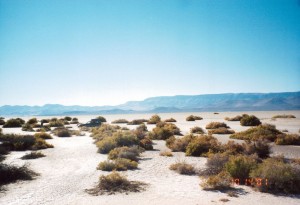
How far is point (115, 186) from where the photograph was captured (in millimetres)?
9609

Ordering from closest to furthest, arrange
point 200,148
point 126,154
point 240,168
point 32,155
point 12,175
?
point 240,168 → point 12,175 → point 126,154 → point 200,148 → point 32,155

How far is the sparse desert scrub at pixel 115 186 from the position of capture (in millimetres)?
9266

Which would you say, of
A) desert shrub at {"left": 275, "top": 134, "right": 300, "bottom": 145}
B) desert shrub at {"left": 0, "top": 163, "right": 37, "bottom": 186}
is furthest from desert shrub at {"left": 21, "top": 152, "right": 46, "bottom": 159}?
desert shrub at {"left": 275, "top": 134, "right": 300, "bottom": 145}

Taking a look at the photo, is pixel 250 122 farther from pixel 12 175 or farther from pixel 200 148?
pixel 12 175

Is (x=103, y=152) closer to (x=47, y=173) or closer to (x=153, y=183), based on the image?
(x=47, y=173)

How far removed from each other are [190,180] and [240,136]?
11.0 meters

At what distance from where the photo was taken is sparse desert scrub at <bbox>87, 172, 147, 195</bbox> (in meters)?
9.27

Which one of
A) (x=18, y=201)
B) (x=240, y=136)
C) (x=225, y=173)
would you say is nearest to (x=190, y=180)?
(x=225, y=173)

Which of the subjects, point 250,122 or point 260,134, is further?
point 250,122

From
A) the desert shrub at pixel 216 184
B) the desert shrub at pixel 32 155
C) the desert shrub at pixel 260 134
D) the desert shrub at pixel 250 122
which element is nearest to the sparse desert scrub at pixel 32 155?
the desert shrub at pixel 32 155

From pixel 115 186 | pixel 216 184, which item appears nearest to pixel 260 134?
pixel 216 184

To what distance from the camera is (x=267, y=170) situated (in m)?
Result: 8.79
